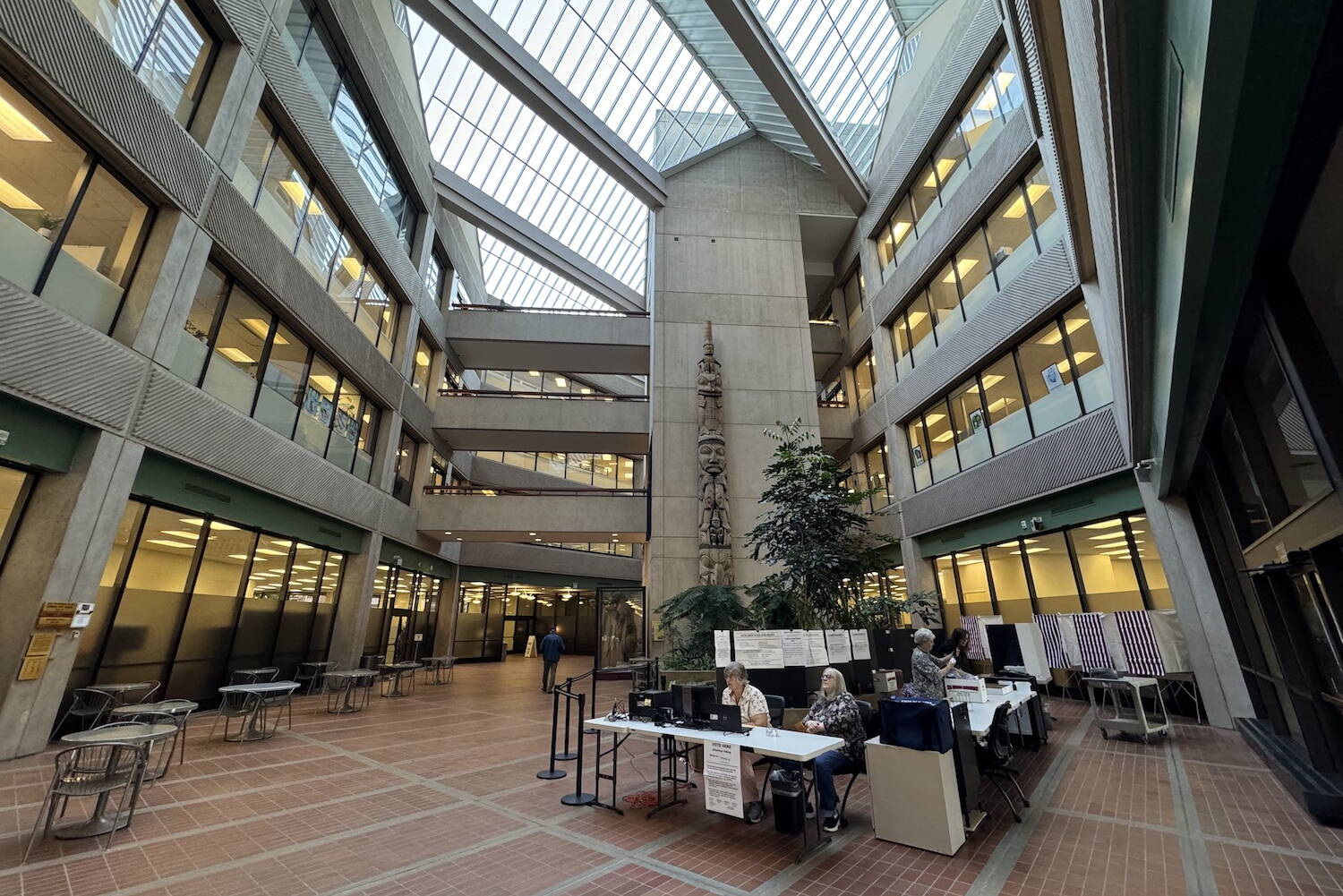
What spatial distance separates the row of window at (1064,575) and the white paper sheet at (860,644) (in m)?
5.05

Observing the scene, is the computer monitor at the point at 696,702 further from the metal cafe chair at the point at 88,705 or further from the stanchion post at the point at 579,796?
the metal cafe chair at the point at 88,705

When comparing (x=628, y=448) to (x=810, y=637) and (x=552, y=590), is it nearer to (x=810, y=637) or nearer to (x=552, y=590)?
(x=552, y=590)

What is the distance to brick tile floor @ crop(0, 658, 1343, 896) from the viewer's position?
147 inches

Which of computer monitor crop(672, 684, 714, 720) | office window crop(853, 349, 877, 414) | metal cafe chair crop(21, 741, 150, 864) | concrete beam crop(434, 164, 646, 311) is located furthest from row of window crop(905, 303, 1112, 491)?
concrete beam crop(434, 164, 646, 311)

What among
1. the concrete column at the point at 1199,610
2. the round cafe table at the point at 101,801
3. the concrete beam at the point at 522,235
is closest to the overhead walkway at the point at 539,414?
the concrete beam at the point at 522,235

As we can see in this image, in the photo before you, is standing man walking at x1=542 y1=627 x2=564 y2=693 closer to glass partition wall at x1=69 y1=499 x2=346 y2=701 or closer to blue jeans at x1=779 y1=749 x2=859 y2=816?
glass partition wall at x1=69 y1=499 x2=346 y2=701

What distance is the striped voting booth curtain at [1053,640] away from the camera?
33.4 ft

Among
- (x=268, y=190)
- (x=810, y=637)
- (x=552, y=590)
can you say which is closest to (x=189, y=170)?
(x=268, y=190)

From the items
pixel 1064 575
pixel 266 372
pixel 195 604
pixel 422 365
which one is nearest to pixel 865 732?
pixel 1064 575

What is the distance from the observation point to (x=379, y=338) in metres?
15.5

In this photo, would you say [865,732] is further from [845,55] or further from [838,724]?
[845,55]

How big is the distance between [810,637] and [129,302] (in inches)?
408

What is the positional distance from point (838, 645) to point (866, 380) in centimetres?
1305

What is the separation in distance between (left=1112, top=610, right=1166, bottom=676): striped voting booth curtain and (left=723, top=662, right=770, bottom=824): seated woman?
724cm
